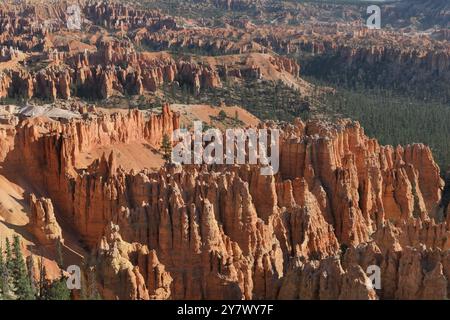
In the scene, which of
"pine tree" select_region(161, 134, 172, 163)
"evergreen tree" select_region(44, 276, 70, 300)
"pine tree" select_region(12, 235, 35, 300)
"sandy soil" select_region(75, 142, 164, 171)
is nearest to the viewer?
"evergreen tree" select_region(44, 276, 70, 300)

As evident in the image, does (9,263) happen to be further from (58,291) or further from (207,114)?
(207,114)

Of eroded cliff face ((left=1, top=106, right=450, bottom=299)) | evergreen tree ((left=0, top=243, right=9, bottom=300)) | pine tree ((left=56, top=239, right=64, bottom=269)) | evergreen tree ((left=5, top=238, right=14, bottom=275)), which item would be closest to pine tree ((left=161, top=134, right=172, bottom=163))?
eroded cliff face ((left=1, top=106, right=450, bottom=299))

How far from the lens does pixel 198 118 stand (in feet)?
287

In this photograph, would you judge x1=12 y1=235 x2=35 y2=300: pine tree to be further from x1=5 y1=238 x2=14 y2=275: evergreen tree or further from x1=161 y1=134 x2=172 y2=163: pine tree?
x1=161 y1=134 x2=172 y2=163: pine tree

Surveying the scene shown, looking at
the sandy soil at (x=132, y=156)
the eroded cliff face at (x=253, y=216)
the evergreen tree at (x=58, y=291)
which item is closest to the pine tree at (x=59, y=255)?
the eroded cliff face at (x=253, y=216)

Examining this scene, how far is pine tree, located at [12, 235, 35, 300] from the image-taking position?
98.3 ft

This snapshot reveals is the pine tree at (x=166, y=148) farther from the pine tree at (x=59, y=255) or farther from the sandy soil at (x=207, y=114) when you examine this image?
the sandy soil at (x=207, y=114)

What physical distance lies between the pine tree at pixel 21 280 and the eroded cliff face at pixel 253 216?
2983 millimetres

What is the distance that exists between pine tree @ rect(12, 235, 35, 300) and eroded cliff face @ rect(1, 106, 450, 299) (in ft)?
9.79

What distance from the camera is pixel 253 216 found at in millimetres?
38688

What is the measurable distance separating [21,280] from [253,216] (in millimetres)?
12980

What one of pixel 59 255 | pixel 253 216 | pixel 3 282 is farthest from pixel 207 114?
pixel 3 282

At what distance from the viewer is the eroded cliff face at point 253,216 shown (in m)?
29.7

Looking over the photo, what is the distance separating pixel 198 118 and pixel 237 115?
7250 millimetres
